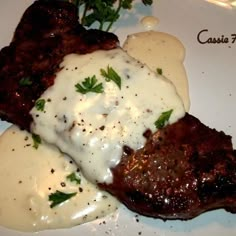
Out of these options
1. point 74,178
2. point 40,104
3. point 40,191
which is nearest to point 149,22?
point 40,104

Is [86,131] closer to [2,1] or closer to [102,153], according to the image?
[102,153]

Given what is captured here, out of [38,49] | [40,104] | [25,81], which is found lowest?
[40,104]

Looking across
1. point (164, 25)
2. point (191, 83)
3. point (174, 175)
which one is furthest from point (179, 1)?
point (174, 175)

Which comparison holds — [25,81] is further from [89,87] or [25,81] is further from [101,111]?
[101,111]

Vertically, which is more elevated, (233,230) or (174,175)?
(174,175)

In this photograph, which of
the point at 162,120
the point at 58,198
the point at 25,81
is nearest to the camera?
the point at 162,120

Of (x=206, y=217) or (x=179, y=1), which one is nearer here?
(x=206, y=217)

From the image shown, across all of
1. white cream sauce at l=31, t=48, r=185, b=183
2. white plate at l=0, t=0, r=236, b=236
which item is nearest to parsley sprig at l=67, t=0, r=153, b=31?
white plate at l=0, t=0, r=236, b=236

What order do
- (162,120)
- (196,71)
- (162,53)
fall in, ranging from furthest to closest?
(162,53) → (196,71) → (162,120)

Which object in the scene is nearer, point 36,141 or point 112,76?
point 112,76
